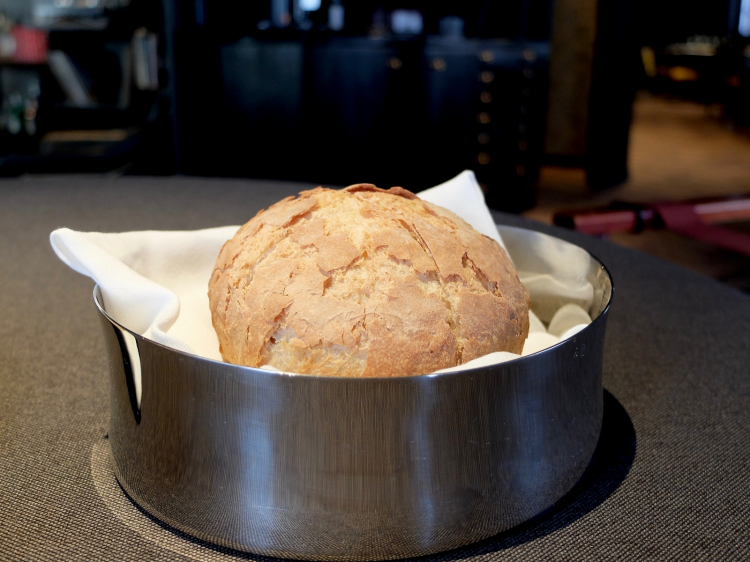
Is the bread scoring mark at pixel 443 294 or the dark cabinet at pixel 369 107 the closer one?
the bread scoring mark at pixel 443 294

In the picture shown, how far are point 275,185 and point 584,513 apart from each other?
1.09 meters

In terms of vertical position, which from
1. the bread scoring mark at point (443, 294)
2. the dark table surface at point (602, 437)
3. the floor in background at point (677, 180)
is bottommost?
the floor in background at point (677, 180)

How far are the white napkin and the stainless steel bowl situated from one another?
0.05m

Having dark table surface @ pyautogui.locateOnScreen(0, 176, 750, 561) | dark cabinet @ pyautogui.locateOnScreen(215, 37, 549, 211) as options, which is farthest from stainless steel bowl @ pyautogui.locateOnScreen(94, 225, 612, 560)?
dark cabinet @ pyautogui.locateOnScreen(215, 37, 549, 211)

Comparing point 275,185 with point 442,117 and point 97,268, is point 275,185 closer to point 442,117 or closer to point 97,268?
point 97,268

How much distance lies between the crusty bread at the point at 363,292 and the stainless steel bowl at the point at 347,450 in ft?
0.21

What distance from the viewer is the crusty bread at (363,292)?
451 mm

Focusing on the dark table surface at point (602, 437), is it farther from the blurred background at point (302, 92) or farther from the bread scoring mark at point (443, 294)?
the blurred background at point (302, 92)

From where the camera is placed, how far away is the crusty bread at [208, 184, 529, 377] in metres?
0.45

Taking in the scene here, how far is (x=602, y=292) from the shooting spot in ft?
1.89

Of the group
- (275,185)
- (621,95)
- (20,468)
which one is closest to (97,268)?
(20,468)

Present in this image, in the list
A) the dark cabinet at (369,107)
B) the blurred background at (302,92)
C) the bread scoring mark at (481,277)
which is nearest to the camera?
the bread scoring mark at (481,277)

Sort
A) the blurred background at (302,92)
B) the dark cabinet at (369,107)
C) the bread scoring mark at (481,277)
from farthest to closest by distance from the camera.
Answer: the dark cabinet at (369,107), the blurred background at (302,92), the bread scoring mark at (481,277)

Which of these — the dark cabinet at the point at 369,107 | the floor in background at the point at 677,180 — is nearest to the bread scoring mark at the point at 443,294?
the floor in background at the point at 677,180
